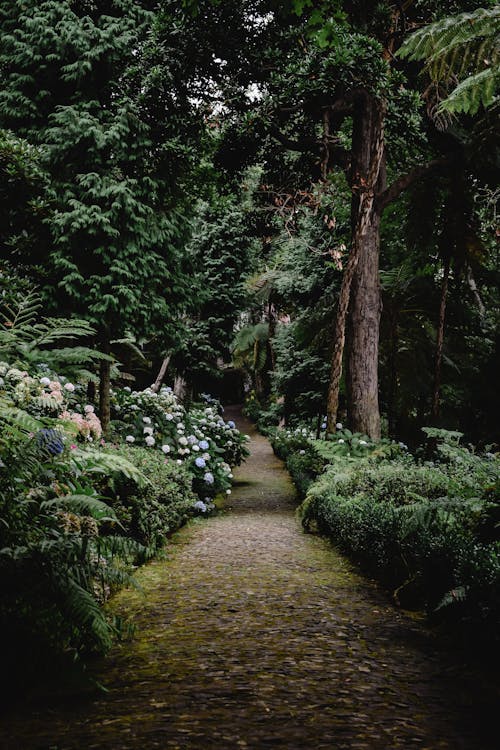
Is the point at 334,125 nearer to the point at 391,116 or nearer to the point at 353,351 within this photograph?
the point at 391,116

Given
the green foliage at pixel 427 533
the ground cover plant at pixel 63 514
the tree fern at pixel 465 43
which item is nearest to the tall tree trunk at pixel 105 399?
the ground cover plant at pixel 63 514

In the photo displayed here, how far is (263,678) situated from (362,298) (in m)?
7.56

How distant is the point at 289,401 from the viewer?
66.5 ft

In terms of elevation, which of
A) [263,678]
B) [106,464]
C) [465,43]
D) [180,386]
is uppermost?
[465,43]

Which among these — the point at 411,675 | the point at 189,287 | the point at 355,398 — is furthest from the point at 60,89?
the point at 411,675

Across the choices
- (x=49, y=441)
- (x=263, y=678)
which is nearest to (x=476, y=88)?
(x=49, y=441)

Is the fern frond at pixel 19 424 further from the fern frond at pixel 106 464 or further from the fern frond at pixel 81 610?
the fern frond at pixel 81 610

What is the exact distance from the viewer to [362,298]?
960cm

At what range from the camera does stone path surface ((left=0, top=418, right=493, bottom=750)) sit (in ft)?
7.57

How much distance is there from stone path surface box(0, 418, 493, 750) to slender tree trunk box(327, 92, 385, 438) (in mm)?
4676

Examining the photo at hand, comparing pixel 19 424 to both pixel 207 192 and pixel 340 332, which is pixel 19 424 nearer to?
pixel 340 332

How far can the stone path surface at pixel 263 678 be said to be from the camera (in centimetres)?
231

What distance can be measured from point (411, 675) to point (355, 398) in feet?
22.4

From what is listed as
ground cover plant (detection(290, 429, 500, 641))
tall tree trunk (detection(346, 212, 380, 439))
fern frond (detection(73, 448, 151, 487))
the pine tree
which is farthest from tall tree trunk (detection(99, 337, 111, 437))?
tall tree trunk (detection(346, 212, 380, 439))
